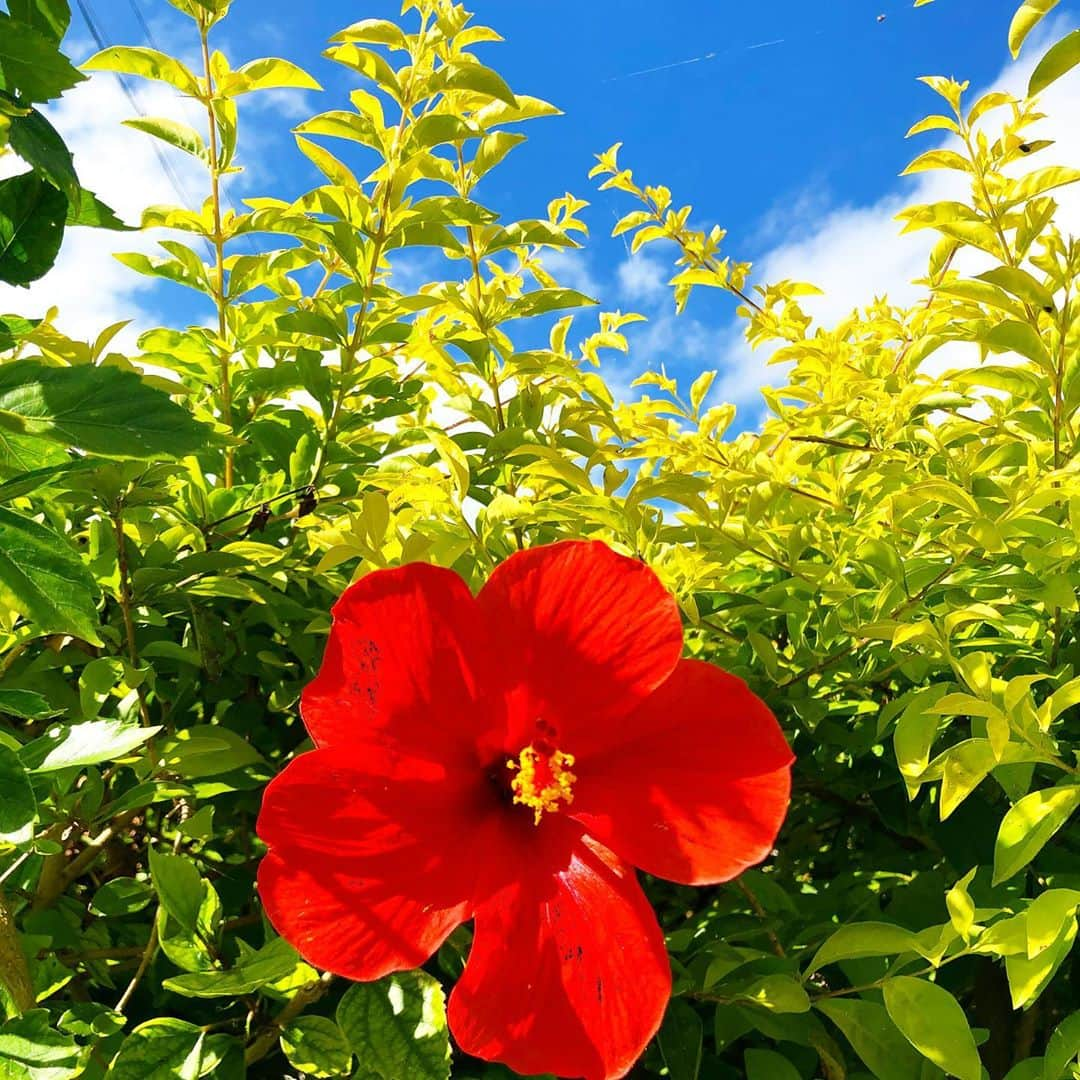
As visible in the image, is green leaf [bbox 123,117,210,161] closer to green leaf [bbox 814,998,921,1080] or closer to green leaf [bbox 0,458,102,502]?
green leaf [bbox 0,458,102,502]

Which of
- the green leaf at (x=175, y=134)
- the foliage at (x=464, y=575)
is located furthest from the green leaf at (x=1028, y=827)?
the green leaf at (x=175, y=134)

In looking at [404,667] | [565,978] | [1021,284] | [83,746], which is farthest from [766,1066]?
[1021,284]

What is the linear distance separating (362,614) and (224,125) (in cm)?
79

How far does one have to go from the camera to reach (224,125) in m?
1.19

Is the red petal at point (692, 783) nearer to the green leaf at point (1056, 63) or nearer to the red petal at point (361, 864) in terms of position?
the red petal at point (361, 864)

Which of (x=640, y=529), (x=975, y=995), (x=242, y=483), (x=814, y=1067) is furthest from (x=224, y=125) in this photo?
(x=975, y=995)

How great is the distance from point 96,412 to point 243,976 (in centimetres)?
44

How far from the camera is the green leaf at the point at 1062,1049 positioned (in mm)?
722

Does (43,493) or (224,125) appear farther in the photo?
(224,125)

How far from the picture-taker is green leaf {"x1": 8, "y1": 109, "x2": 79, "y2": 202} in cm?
68

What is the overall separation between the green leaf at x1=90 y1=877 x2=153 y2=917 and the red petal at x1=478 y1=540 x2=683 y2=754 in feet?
1.64

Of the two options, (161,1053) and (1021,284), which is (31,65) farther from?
(1021,284)

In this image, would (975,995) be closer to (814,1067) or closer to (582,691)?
(814,1067)

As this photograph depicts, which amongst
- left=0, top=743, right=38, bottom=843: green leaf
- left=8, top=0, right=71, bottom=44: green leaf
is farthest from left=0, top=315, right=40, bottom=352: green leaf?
left=0, top=743, right=38, bottom=843: green leaf
